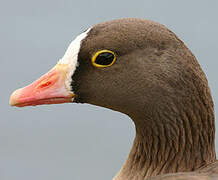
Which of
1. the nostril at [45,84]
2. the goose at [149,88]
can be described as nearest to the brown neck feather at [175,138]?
the goose at [149,88]

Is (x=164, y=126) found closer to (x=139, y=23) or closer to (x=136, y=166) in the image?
(x=136, y=166)

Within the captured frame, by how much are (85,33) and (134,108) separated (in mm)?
398

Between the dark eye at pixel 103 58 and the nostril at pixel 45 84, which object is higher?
the dark eye at pixel 103 58

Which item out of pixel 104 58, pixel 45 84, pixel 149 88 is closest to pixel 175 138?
pixel 149 88

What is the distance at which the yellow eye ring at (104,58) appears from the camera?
2076 mm

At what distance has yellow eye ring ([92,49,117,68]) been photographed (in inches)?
81.7

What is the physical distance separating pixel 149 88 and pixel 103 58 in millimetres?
237

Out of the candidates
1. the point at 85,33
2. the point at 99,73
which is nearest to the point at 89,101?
the point at 99,73

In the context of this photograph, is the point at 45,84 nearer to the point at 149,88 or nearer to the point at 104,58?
the point at 104,58

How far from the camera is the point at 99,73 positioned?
215cm

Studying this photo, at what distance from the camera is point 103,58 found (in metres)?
2.09

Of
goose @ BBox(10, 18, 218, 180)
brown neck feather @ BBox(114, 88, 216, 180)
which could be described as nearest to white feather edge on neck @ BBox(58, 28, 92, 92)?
goose @ BBox(10, 18, 218, 180)

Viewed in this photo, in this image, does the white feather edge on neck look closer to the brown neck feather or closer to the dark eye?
the dark eye

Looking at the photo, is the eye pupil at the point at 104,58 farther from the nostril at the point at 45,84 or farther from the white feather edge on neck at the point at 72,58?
the nostril at the point at 45,84
